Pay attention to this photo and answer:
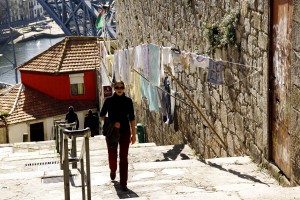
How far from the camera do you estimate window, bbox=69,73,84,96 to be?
77.6 ft

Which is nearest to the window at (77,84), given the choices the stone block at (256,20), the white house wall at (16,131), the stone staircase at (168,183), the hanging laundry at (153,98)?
the white house wall at (16,131)

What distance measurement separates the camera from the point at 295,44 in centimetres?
400

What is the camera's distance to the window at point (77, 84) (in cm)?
2366

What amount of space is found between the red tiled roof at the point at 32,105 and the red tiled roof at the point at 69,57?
3.73 feet

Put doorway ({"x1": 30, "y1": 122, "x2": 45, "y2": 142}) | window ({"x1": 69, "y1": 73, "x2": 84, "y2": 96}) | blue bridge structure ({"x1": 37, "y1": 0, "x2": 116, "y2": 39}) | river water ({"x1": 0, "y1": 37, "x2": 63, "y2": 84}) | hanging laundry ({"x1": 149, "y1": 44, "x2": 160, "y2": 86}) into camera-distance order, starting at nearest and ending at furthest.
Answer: hanging laundry ({"x1": 149, "y1": 44, "x2": 160, "y2": 86}) → doorway ({"x1": 30, "y1": 122, "x2": 45, "y2": 142}) → window ({"x1": 69, "y1": 73, "x2": 84, "y2": 96}) → blue bridge structure ({"x1": 37, "y1": 0, "x2": 116, "y2": 39}) → river water ({"x1": 0, "y1": 37, "x2": 63, "y2": 84})

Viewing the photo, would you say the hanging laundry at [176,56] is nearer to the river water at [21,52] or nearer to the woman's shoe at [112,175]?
the woman's shoe at [112,175]

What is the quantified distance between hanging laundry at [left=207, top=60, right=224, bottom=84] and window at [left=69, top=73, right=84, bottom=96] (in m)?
17.8

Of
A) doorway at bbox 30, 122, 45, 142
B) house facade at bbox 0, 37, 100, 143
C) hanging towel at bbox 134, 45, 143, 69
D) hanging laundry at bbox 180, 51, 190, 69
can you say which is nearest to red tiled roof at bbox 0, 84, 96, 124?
house facade at bbox 0, 37, 100, 143

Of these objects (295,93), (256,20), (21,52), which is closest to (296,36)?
(295,93)

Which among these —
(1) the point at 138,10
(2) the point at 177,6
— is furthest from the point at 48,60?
(2) the point at 177,6

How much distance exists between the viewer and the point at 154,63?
7840mm

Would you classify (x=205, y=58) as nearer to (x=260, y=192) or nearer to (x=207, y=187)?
(x=207, y=187)

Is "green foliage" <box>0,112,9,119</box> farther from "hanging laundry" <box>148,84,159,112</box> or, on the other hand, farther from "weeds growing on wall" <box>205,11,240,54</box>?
"weeds growing on wall" <box>205,11,240,54</box>

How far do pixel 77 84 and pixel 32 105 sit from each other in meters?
2.28
